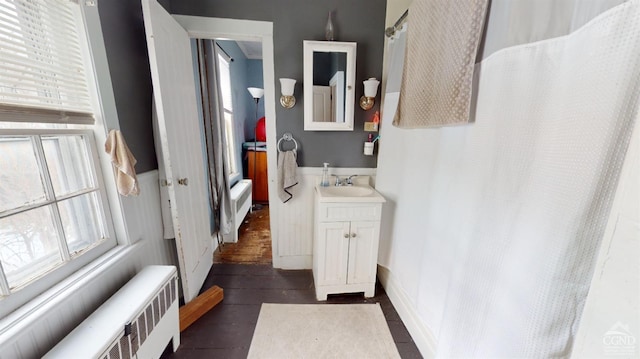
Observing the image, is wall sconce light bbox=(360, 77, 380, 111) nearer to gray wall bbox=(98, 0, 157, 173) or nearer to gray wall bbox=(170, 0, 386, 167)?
gray wall bbox=(170, 0, 386, 167)

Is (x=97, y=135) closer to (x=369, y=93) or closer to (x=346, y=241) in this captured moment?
(x=346, y=241)

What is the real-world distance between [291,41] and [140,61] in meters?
1.05

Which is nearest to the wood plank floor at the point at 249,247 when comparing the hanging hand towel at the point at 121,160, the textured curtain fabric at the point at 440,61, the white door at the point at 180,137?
the white door at the point at 180,137

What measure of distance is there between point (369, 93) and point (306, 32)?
2.32 feet

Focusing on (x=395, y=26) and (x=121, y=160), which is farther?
(x=395, y=26)

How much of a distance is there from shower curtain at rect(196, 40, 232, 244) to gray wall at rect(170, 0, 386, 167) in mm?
534

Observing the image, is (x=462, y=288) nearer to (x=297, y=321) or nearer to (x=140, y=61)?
(x=297, y=321)

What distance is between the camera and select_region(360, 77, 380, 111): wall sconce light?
1.78 meters

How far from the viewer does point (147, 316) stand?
1.04m

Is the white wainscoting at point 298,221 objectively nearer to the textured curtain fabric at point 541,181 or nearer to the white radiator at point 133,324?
the white radiator at point 133,324

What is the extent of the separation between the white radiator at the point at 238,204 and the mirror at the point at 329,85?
1318 mm

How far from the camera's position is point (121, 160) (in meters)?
1.08

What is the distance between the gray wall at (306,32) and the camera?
66.7 inches

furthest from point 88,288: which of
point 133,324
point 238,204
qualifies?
point 238,204
